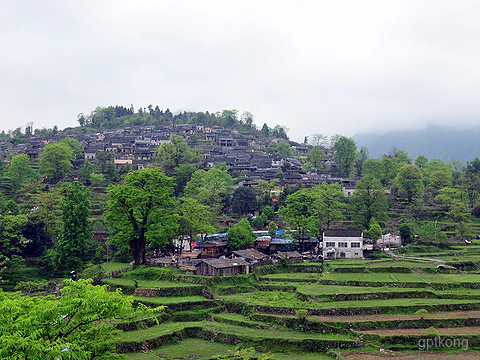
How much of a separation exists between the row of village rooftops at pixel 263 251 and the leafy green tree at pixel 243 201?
935 centimetres

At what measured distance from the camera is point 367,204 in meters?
53.8

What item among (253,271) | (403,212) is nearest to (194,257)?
(253,271)

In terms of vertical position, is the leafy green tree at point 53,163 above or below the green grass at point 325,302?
above

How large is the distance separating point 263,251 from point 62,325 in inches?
1449

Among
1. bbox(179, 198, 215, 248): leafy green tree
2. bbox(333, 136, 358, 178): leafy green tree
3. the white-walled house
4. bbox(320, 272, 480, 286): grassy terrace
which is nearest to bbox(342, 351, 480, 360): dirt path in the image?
bbox(320, 272, 480, 286): grassy terrace

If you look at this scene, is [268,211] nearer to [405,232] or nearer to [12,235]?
[405,232]

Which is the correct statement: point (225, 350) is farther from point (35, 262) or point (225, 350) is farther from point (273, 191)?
point (273, 191)

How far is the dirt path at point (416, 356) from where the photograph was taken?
27031 millimetres

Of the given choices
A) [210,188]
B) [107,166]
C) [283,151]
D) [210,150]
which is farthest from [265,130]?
[210,188]

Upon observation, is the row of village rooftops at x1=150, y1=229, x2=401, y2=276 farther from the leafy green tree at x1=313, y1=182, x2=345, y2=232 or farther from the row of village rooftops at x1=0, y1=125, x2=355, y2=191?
the row of village rooftops at x1=0, y1=125, x2=355, y2=191

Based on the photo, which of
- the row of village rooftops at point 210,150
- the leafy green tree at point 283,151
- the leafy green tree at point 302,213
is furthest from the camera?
the leafy green tree at point 283,151

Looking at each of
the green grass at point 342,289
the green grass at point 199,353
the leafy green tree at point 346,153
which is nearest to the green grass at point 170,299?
the green grass at point 199,353

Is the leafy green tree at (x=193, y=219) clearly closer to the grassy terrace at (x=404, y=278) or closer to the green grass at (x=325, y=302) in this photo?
the green grass at (x=325, y=302)

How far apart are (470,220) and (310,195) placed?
20555mm
